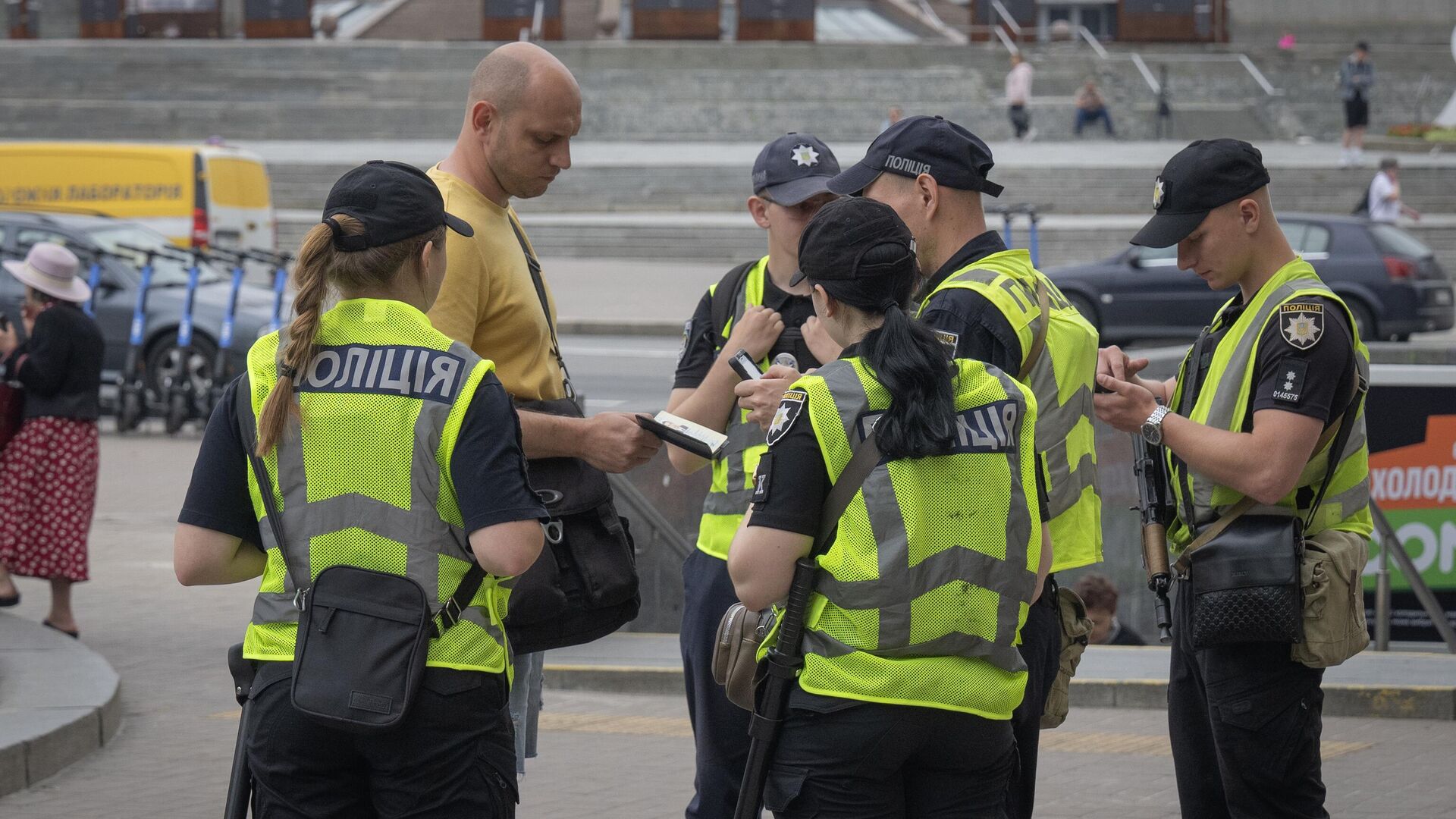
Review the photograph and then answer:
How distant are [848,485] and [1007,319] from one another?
29.8 inches

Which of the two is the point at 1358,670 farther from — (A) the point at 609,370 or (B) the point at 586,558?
(A) the point at 609,370

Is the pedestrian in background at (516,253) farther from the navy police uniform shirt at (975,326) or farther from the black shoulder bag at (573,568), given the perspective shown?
the navy police uniform shirt at (975,326)

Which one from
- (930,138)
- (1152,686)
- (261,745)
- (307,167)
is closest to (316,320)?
(261,745)

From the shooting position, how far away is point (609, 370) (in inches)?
738

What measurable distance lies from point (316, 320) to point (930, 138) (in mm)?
1499

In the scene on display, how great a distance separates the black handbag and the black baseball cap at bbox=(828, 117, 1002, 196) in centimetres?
94

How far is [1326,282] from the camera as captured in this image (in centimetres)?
1928

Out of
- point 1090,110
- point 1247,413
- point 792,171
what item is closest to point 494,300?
point 792,171

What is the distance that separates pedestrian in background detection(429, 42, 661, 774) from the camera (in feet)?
12.1

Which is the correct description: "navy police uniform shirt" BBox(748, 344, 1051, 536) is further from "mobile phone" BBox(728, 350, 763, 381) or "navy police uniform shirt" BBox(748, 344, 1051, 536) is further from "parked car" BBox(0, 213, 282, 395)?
"parked car" BBox(0, 213, 282, 395)

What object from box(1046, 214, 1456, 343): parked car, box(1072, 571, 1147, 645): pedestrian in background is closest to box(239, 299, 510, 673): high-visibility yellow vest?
box(1072, 571, 1147, 645): pedestrian in background

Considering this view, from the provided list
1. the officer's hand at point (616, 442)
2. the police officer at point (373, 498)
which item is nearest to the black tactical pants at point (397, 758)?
the police officer at point (373, 498)

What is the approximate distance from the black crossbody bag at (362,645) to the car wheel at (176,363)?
43.5 feet

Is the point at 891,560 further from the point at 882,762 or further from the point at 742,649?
the point at 742,649
